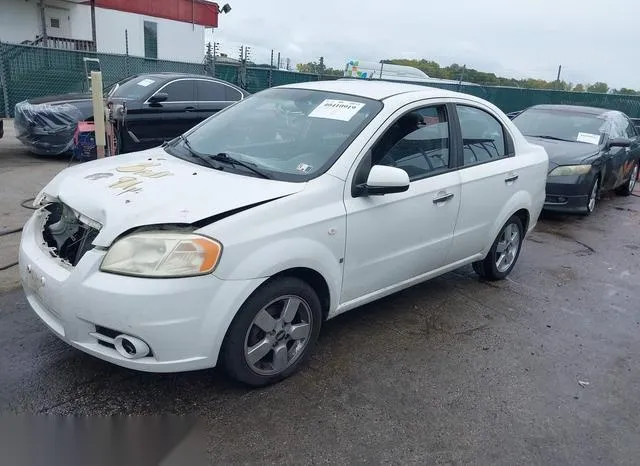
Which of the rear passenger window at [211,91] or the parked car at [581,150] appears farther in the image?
the rear passenger window at [211,91]

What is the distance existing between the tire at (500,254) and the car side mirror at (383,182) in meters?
1.87

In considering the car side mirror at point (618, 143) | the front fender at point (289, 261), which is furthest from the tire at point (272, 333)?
the car side mirror at point (618, 143)

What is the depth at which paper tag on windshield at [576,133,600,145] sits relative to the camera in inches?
323

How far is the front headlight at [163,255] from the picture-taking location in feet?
8.32

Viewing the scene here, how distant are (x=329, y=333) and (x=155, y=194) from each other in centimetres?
161

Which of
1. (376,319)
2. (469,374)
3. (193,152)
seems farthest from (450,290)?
(193,152)

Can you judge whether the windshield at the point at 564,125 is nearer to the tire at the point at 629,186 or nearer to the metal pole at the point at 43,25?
the tire at the point at 629,186

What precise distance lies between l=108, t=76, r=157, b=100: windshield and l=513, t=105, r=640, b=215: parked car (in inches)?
244

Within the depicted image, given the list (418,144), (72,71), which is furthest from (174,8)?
(418,144)

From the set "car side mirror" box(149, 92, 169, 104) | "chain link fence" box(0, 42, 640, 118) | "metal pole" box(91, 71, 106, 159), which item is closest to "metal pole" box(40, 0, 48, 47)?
"chain link fence" box(0, 42, 640, 118)

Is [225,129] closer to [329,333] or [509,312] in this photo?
[329,333]

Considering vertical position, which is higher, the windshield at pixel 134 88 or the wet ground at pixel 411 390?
the windshield at pixel 134 88

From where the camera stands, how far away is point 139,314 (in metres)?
2.48

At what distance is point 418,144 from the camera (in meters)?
3.77
